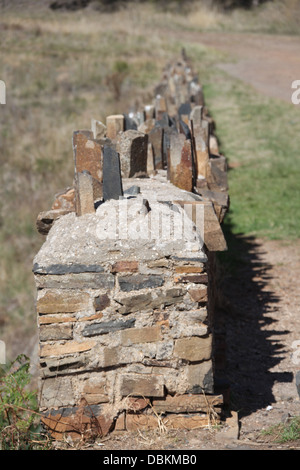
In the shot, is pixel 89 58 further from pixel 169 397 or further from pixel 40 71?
pixel 169 397

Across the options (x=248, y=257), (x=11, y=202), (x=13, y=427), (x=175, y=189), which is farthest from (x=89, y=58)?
(x=13, y=427)

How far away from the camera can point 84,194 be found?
13.1ft

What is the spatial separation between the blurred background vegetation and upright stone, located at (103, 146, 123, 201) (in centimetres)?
361

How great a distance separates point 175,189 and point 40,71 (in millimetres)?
16988

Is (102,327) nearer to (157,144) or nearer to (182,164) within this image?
(182,164)

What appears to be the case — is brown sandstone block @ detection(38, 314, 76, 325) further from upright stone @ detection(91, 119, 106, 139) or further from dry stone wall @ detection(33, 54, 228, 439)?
upright stone @ detection(91, 119, 106, 139)

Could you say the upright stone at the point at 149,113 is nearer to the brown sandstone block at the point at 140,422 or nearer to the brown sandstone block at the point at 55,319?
the brown sandstone block at the point at 55,319

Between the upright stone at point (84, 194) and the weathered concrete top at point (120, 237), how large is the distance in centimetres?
4

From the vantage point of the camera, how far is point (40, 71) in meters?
20.8

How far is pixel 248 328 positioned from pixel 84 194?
2.44 m

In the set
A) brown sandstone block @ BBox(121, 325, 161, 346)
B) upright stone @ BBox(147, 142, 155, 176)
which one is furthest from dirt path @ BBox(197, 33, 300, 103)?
brown sandstone block @ BBox(121, 325, 161, 346)

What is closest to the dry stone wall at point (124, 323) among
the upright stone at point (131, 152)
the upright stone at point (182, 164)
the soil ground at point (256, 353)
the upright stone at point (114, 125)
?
the soil ground at point (256, 353)

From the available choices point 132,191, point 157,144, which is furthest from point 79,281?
point 157,144

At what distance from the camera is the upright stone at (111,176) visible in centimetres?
419
